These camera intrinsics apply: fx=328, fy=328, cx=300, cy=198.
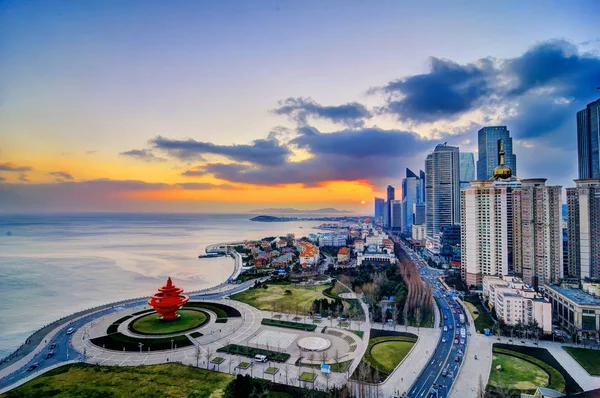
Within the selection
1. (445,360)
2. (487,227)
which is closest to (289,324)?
(445,360)

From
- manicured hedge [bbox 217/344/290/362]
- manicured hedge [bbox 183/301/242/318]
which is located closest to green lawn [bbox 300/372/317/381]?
manicured hedge [bbox 217/344/290/362]

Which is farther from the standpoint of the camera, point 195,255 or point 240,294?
point 195,255

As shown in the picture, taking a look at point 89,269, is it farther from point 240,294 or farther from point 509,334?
point 509,334

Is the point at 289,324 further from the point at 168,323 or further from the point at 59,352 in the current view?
the point at 59,352

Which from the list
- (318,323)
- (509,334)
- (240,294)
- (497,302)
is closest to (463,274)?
(497,302)

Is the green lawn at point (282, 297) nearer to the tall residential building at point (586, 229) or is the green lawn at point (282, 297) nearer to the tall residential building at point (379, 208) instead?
the tall residential building at point (586, 229)

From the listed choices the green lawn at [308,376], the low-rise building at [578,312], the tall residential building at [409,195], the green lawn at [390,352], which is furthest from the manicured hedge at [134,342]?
the tall residential building at [409,195]
